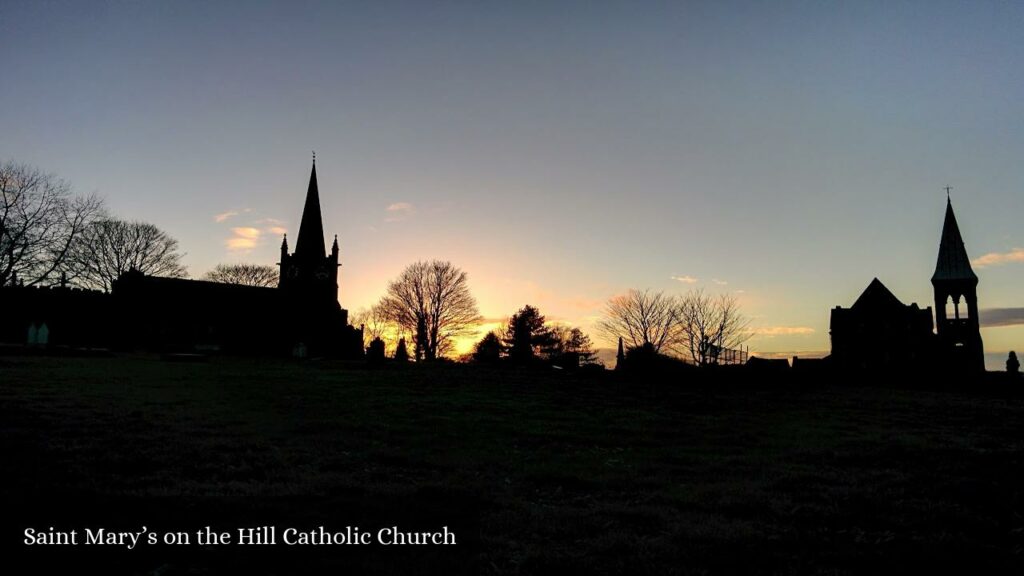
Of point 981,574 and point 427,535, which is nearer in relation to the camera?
point 981,574

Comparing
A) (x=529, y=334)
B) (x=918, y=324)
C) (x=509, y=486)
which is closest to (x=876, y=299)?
(x=918, y=324)

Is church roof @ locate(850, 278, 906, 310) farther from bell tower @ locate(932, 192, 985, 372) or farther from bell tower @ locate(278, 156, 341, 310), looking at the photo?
bell tower @ locate(278, 156, 341, 310)

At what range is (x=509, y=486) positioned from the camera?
10148 mm

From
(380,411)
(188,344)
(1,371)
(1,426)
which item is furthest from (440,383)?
(188,344)

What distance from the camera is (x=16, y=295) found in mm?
73375

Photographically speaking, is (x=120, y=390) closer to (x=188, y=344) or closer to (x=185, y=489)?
(x=185, y=489)

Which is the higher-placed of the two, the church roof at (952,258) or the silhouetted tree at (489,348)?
the church roof at (952,258)

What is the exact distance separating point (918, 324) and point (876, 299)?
4234mm

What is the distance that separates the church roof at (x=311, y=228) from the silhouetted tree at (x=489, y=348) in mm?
24169

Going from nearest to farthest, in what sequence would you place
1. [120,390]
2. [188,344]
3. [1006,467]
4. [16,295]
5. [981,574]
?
1. [981,574]
2. [1006,467]
3. [120,390]
4. [16,295]
5. [188,344]

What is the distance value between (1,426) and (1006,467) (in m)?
19.5

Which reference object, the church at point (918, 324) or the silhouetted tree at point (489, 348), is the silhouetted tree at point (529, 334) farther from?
the church at point (918, 324)

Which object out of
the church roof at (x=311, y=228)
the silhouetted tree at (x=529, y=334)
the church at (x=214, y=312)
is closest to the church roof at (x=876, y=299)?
the silhouetted tree at (x=529, y=334)

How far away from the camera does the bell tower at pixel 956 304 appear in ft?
196
